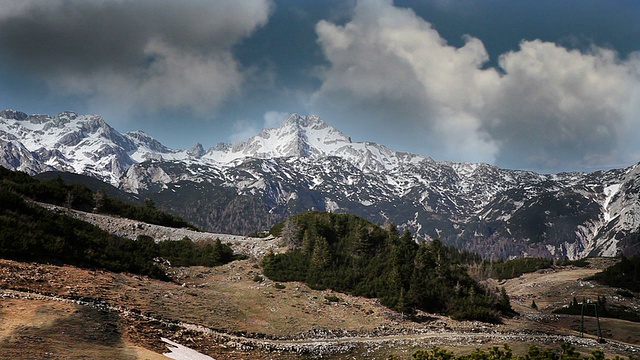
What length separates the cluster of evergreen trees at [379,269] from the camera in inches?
2030

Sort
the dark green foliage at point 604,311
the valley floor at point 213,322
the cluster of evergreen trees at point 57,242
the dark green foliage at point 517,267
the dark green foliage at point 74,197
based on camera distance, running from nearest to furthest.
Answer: the valley floor at point 213,322 < the cluster of evergreen trees at point 57,242 < the dark green foliage at point 74,197 < the dark green foliage at point 604,311 < the dark green foliage at point 517,267

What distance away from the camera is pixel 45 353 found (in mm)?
18062

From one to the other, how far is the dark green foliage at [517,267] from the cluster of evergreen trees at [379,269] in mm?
92649

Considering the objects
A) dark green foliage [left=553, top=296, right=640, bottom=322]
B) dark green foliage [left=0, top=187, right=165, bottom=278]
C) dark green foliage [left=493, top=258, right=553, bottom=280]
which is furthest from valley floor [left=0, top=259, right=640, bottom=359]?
dark green foliage [left=493, top=258, right=553, bottom=280]

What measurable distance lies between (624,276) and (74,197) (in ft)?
445

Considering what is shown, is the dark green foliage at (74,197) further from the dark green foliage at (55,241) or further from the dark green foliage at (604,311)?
the dark green foliage at (604,311)

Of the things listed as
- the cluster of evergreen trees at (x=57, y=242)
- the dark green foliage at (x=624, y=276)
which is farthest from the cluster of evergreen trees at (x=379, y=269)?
the dark green foliage at (x=624, y=276)

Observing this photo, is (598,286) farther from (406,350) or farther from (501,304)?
(406,350)

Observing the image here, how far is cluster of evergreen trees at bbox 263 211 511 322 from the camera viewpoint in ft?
169

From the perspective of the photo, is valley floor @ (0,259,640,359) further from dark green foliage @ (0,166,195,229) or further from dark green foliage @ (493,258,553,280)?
dark green foliage @ (493,258,553,280)

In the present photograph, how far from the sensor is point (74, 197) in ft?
217

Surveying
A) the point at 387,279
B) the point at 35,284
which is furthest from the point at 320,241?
the point at 35,284

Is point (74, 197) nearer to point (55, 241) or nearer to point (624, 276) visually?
point (55, 241)

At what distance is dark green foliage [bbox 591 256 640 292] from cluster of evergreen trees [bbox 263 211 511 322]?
2412 inches
